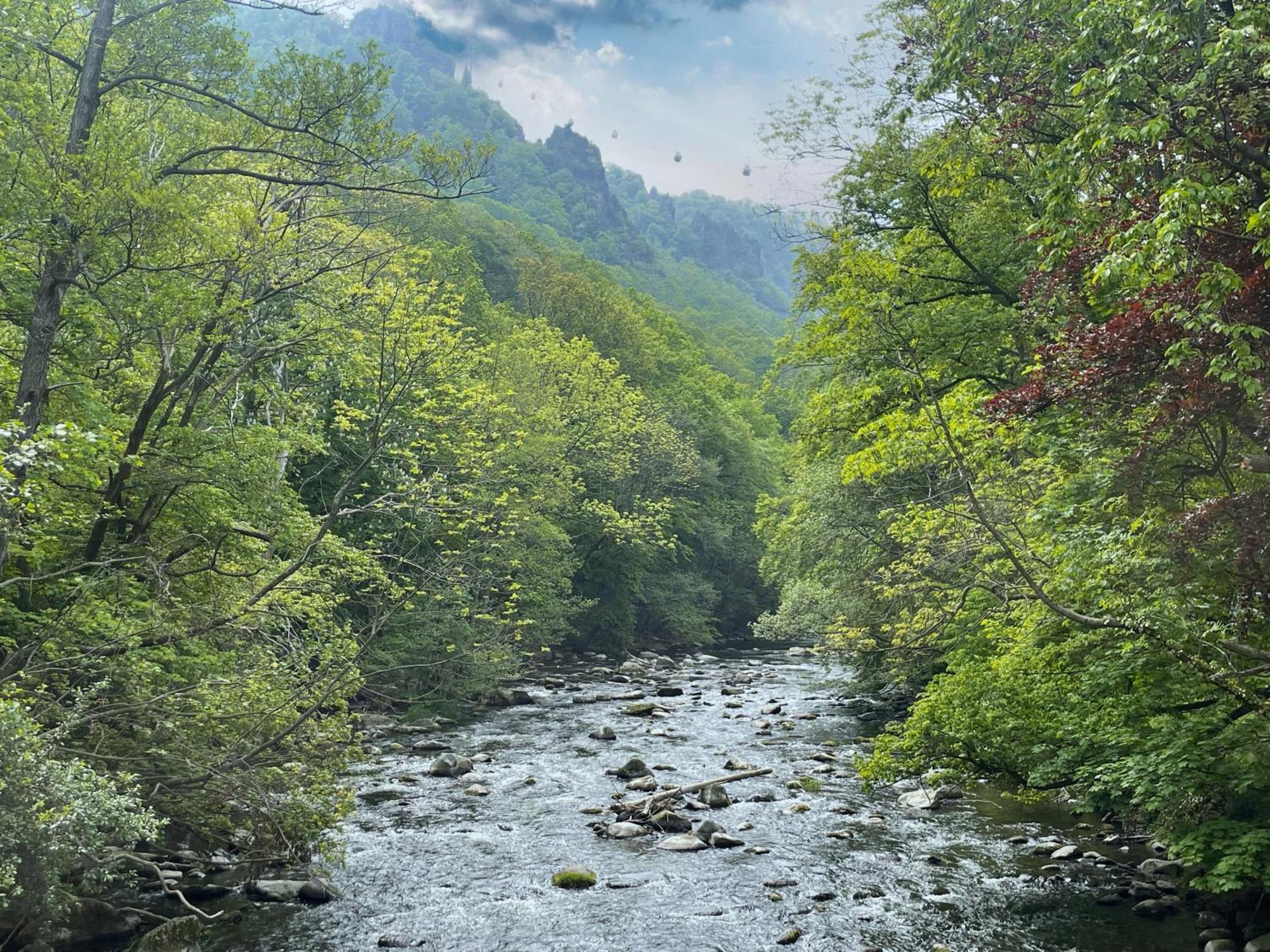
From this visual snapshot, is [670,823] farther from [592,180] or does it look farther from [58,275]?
[592,180]

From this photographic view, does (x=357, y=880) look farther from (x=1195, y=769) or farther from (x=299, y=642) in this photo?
(x=1195, y=769)

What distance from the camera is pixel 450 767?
19094mm

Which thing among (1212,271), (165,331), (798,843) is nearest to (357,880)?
(798,843)

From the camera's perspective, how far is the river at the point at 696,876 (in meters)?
10.9

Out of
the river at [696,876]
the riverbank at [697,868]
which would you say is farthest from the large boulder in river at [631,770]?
the river at [696,876]

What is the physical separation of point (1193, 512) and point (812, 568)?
17485 mm

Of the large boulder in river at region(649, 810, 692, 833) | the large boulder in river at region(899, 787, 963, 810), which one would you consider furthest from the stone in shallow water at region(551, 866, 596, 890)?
the large boulder in river at region(899, 787, 963, 810)

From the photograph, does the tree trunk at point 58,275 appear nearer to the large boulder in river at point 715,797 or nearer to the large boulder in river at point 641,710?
the large boulder in river at point 715,797

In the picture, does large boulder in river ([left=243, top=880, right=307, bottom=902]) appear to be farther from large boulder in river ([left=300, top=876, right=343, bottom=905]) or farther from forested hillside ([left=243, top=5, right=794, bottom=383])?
forested hillside ([left=243, top=5, right=794, bottom=383])

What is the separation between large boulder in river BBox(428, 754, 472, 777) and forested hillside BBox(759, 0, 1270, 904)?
9672 mm

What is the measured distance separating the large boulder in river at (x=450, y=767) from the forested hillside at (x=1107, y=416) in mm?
9672

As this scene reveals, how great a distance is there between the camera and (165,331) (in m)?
10.8

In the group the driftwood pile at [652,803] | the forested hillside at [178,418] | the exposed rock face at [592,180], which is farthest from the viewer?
the exposed rock face at [592,180]

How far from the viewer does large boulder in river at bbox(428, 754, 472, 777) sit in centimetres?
1902
